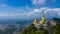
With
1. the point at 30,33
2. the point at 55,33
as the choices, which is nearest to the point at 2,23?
the point at 30,33

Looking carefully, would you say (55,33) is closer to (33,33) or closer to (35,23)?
(33,33)

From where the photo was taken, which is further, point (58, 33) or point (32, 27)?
point (32, 27)

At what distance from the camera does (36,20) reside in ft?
65.9

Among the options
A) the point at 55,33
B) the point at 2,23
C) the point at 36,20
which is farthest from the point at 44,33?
the point at 2,23

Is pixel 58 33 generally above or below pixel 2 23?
below

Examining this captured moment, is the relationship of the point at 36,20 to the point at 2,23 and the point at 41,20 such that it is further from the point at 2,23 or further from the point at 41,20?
the point at 2,23

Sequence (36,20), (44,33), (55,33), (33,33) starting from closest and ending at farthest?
(55,33), (44,33), (33,33), (36,20)

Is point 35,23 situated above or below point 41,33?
above

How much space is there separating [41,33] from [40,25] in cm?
353

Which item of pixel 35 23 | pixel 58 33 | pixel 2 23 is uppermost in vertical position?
pixel 2 23

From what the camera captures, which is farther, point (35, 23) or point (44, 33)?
point (35, 23)

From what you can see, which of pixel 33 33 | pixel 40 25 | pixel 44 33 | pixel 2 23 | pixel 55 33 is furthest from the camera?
pixel 2 23

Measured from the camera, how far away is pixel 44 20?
18953 mm

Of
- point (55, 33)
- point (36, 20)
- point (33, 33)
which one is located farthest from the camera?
point (36, 20)
